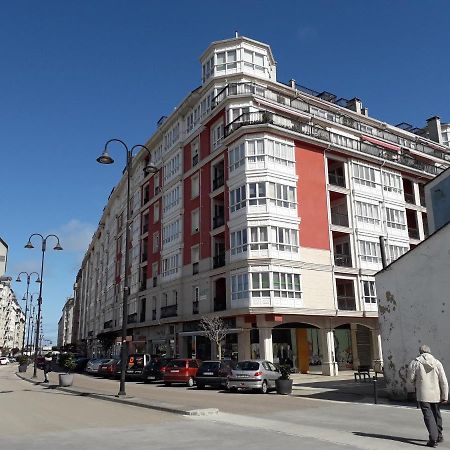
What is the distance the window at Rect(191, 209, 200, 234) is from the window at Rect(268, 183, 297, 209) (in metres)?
8.54

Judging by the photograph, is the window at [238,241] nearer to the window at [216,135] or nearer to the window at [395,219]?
the window at [216,135]

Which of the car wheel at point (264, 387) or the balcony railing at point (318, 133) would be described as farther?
the balcony railing at point (318, 133)

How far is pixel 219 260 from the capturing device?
36219mm

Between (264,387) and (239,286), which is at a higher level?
(239,286)

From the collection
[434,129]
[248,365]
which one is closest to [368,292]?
[248,365]

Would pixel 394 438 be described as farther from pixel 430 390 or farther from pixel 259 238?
pixel 259 238

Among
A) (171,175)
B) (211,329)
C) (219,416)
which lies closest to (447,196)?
(211,329)

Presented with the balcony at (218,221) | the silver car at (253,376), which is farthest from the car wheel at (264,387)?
the balcony at (218,221)

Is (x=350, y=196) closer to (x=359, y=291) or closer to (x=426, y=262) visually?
(x=359, y=291)

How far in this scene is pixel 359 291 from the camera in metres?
37.0

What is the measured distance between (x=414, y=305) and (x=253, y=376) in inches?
311

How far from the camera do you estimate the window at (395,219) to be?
40.8m

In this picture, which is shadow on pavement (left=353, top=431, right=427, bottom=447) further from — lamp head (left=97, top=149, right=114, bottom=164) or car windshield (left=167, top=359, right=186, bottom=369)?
car windshield (left=167, top=359, right=186, bottom=369)

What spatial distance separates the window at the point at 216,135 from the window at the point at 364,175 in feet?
37.6
